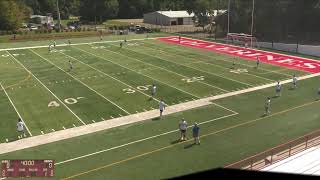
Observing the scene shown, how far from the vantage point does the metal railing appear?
16.7 meters

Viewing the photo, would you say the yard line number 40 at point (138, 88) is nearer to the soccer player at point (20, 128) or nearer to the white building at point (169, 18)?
the soccer player at point (20, 128)

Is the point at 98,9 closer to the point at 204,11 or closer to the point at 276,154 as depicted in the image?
the point at 204,11

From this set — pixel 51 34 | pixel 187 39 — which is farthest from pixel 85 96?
pixel 51 34

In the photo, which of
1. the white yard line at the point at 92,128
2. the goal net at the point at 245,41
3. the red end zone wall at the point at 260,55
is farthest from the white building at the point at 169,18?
the white yard line at the point at 92,128

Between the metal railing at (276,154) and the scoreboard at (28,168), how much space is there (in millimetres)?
7325

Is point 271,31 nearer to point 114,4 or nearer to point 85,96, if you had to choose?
point 85,96

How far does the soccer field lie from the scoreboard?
445 cm

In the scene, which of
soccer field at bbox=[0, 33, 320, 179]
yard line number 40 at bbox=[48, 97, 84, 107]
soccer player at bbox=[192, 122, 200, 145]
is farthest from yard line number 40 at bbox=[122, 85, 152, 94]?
soccer player at bbox=[192, 122, 200, 145]

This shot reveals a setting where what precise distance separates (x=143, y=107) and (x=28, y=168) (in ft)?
48.5

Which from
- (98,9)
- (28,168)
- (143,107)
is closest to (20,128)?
(143,107)

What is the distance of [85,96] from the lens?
30469mm

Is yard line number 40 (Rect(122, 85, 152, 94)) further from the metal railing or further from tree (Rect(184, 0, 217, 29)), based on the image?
tree (Rect(184, 0, 217, 29))

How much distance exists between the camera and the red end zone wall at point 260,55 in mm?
42188

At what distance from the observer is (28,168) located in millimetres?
13664
